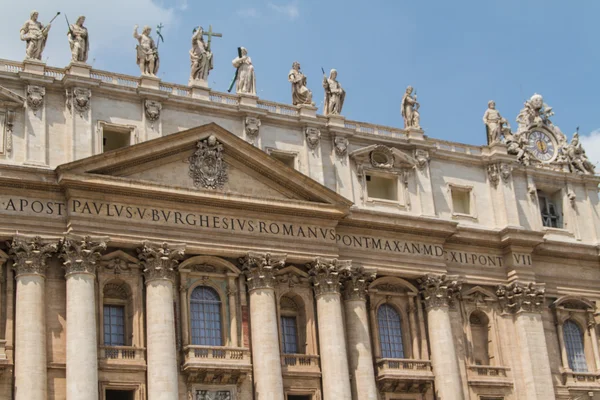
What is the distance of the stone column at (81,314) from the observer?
1436 inches

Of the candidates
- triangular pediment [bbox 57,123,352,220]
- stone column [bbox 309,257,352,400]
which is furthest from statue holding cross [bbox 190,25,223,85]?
stone column [bbox 309,257,352,400]

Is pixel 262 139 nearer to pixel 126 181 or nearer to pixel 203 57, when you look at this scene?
pixel 203 57

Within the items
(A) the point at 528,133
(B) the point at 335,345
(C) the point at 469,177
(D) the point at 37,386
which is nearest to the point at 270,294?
(B) the point at 335,345

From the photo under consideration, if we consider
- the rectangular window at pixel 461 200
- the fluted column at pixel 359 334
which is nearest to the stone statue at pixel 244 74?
the fluted column at pixel 359 334

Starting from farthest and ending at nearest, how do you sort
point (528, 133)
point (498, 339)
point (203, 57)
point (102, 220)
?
point (528, 133) < point (498, 339) < point (203, 57) < point (102, 220)

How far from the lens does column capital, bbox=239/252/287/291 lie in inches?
1631

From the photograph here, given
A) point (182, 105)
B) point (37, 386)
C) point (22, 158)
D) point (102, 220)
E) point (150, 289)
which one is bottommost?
point (37, 386)

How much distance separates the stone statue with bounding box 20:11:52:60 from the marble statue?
54.7 feet

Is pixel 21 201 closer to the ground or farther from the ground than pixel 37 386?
farther from the ground

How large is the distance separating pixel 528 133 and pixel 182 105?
1871cm

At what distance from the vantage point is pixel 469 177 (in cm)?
5006

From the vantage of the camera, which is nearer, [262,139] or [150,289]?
[150,289]

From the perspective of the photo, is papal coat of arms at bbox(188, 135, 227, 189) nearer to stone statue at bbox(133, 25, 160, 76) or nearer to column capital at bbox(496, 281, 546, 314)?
stone statue at bbox(133, 25, 160, 76)

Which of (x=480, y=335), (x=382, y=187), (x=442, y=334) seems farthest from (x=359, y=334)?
(x=382, y=187)
